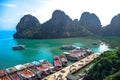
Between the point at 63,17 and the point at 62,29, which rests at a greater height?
the point at 63,17

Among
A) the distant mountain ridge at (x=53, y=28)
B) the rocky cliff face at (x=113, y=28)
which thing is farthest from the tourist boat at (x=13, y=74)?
the rocky cliff face at (x=113, y=28)

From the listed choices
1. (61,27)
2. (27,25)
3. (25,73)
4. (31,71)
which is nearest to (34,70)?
(31,71)

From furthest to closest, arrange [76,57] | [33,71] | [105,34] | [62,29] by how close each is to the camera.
Result: [105,34] < [62,29] < [76,57] < [33,71]

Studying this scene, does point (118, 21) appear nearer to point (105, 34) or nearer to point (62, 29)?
point (105, 34)

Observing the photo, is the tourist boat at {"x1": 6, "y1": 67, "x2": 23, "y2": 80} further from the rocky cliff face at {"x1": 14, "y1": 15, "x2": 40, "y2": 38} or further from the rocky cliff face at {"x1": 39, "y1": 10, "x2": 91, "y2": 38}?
the rocky cliff face at {"x1": 14, "y1": 15, "x2": 40, "y2": 38}

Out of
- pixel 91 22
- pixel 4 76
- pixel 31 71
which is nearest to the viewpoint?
pixel 4 76

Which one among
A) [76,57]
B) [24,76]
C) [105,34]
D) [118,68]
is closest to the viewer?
[118,68]

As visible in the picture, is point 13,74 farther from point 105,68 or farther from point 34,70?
point 105,68

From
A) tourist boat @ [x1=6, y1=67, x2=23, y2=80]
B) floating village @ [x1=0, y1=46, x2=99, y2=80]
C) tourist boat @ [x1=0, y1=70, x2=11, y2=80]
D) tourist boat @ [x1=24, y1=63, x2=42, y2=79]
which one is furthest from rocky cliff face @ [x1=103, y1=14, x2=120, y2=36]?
tourist boat @ [x1=0, y1=70, x2=11, y2=80]

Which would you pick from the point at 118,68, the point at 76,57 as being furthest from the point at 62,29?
the point at 118,68
